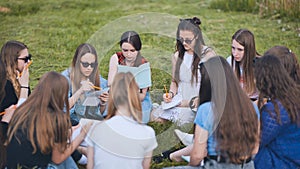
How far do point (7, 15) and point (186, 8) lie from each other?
3.02m

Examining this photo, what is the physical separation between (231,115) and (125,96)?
664 mm

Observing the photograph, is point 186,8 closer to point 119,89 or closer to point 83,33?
point 83,33

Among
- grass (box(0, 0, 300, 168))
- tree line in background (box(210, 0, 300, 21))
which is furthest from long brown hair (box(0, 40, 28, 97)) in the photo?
tree line in background (box(210, 0, 300, 21))

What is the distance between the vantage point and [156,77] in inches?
257

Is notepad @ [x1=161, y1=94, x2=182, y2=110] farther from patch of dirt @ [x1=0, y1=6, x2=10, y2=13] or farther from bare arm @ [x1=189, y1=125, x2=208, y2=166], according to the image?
patch of dirt @ [x1=0, y1=6, x2=10, y2=13]

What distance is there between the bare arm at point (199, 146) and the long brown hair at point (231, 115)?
84 millimetres

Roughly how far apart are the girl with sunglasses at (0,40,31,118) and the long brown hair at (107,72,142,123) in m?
0.88

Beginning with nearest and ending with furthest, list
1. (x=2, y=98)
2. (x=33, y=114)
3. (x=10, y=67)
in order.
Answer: (x=33, y=114), (x=2, y=98), (x=10, y=67)

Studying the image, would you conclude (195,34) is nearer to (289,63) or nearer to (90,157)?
(289,63)

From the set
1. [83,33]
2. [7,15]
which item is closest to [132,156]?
[83,33]

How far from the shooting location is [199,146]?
3.75 m

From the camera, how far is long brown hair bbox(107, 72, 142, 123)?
11.9 feet

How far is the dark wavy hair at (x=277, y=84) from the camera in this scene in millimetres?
3885

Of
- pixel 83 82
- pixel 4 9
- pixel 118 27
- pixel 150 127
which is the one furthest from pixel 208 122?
pixel 4 9
